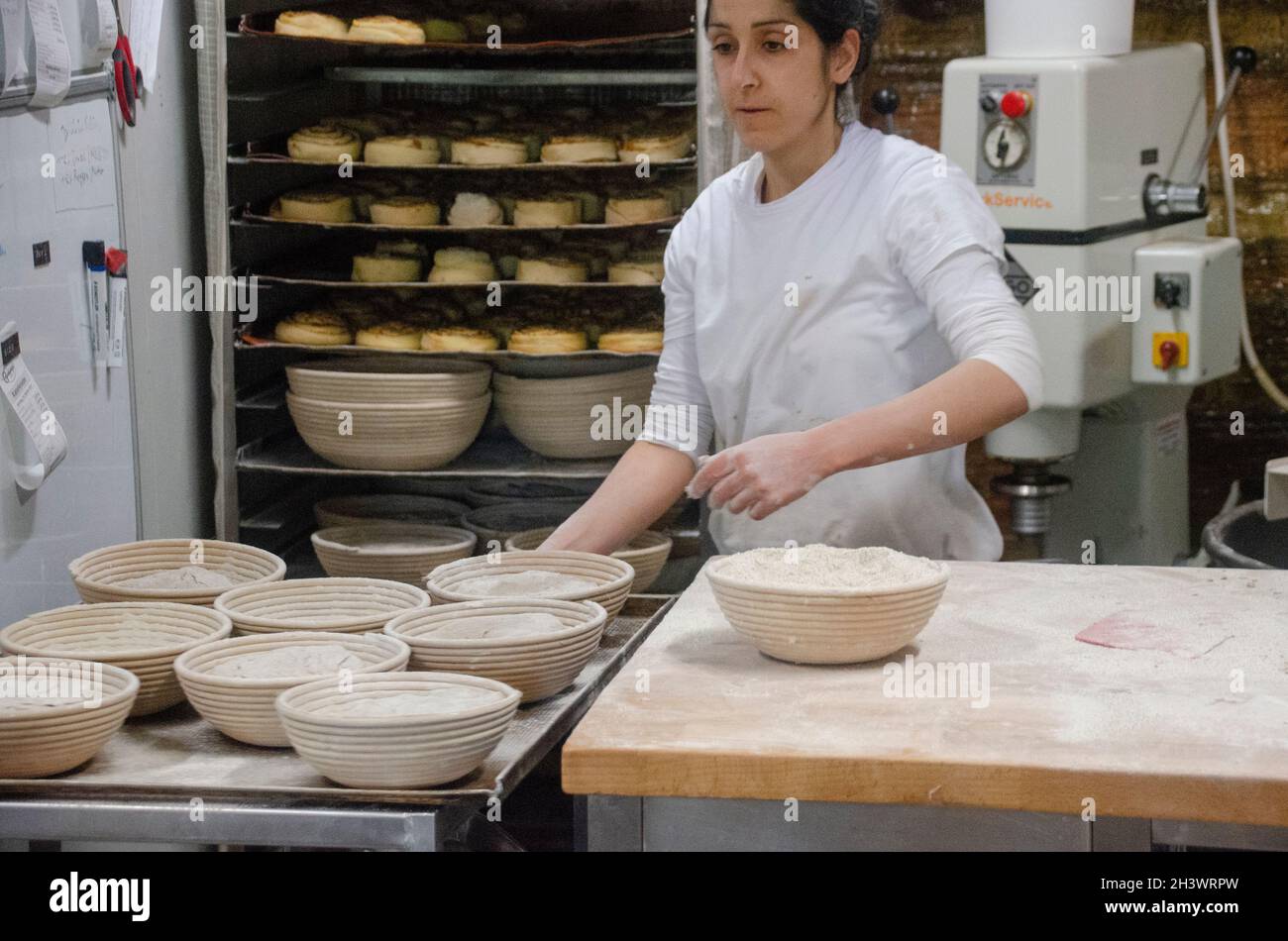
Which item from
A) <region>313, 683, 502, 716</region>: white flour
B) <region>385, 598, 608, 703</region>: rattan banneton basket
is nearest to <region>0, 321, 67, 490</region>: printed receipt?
<region>385, 598, 608, 703</region>: rattan banneton basket

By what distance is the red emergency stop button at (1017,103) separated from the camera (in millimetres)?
2959

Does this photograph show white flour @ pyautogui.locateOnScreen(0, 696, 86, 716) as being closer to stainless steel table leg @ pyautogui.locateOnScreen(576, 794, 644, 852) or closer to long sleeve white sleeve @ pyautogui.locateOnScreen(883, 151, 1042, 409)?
stainless steel table leg @ pyautogui.locateOnScreen(576, 794, 644, 852)

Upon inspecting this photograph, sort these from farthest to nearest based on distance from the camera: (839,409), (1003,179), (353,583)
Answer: (1003,179), (839,409), (353,583)

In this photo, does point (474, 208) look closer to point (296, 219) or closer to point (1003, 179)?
point (296, 219)

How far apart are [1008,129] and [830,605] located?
5.36 feet

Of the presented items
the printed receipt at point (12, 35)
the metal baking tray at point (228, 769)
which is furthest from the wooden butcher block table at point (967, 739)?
the printed receipt at point (12, 35)

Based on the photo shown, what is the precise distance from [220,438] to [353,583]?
1362 mm

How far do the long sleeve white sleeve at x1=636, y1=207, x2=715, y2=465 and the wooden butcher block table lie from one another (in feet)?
2.23

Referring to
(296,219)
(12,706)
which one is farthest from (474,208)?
(12,706)

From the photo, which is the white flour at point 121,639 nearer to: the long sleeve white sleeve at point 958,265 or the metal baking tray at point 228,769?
the metal baking tray at point 228,769

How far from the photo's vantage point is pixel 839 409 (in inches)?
95.9

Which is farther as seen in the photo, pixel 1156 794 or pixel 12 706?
pixel 12 706
